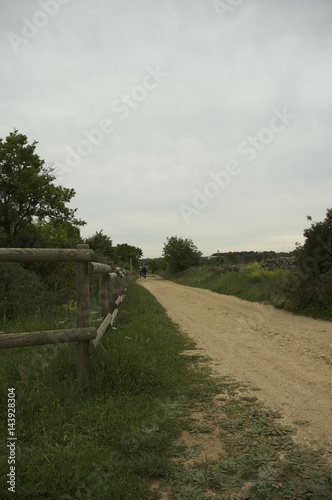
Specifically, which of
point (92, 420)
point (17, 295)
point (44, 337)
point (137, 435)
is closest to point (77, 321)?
point (44, 337)

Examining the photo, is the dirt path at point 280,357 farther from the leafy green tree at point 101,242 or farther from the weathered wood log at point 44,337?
the leafy green tree at point 101,242

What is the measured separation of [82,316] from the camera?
4203 mm

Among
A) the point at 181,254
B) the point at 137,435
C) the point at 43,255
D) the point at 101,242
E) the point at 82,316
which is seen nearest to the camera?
the point at 137,435

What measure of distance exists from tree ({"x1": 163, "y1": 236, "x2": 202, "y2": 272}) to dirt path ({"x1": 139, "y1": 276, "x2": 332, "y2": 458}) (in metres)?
40.6

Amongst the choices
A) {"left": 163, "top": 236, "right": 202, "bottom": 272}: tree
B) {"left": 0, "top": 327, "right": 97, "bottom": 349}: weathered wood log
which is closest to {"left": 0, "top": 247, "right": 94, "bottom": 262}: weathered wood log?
{"left": 0, "top": 327, "right": 97, "bottom": 349}: weathered wood log

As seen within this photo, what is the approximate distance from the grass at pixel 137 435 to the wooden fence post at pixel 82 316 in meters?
0.12

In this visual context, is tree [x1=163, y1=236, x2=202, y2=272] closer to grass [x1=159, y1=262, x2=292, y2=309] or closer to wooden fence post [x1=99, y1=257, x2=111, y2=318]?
grass [x1=159, y1=262, x2=292, y2=309]

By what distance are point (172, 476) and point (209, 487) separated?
0.28 m

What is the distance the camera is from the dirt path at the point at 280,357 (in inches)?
151

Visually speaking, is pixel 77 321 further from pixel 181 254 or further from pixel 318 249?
pixel 181 254

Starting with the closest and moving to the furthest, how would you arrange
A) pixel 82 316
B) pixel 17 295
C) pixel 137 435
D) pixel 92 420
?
1. pixel 137 435
2. pixel 92 420
3. pixel 82 316
4. pixel 17 295

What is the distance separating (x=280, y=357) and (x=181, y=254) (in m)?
46.9

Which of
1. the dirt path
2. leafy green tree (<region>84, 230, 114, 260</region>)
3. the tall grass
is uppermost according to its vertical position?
leafy green tree (<region>84, 230, 114, 260</region>)

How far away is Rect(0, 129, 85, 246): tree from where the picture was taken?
1493cm
